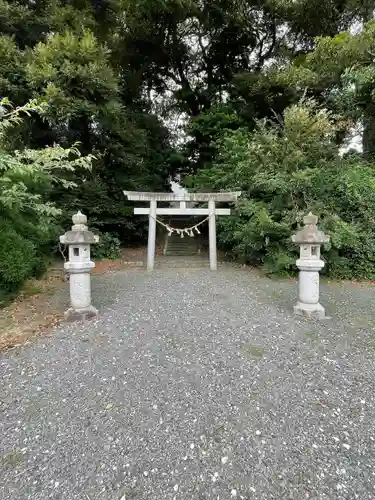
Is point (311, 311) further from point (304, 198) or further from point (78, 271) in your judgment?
point (304, 198)

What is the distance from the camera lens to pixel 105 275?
20.7ft

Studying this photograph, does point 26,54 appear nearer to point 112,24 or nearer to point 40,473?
point 112,24

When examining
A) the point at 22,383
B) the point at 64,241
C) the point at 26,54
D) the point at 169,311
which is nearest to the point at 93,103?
the point at 26,54

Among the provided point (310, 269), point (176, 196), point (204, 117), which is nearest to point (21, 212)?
point (176, 196)

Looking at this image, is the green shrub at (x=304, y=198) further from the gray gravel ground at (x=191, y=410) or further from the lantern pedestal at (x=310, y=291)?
the gray gravel ground at (x=191, y=410)

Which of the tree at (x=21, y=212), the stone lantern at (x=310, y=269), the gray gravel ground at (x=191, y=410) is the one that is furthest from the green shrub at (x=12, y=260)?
the stone lantern at (x=310, y=269)

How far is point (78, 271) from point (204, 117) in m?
8.74

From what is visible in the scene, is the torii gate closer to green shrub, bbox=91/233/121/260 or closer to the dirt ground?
green shrub, bbox=91/233/121/260

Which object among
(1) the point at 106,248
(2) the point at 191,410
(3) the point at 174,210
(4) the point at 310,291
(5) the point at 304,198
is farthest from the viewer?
(1) the point at 106,248

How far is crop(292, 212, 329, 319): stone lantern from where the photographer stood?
360 cm

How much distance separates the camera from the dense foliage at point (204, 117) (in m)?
5.89

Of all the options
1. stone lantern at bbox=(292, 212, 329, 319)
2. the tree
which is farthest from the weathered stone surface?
stone lantern at bbox=(292, 212, 329, 319)

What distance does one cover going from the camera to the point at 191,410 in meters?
1.92

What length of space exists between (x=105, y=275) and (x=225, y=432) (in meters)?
5.09
